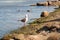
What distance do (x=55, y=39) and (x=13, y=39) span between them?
9.72ft

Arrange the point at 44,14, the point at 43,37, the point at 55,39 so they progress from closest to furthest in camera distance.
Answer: the point at 55,39 < the point at 43,37 < the point at 44,14

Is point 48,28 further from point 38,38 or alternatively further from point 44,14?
point 44,14

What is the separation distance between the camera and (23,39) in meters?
15.7

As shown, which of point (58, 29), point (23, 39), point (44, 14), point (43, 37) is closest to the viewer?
point (23, 39)

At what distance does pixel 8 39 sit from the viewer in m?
16.6

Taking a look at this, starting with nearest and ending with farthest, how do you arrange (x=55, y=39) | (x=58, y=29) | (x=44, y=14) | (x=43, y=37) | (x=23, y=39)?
(x=55, y=39), (x=23, y=39), (x=43, y=37), (x=58, y=29), (x=44, y=14)

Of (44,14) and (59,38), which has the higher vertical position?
(59,38)

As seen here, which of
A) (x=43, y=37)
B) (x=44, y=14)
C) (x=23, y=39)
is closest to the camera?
(x=23, y=39)

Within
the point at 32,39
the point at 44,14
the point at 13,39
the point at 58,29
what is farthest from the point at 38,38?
the point at 44,14

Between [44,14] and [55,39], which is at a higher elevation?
[55,39]

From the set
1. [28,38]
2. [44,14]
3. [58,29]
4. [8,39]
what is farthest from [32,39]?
[44,14]

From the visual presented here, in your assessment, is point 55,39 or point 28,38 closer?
point 55,39

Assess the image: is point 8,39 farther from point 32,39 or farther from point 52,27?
point 52,27

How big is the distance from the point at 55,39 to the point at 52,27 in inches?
211
